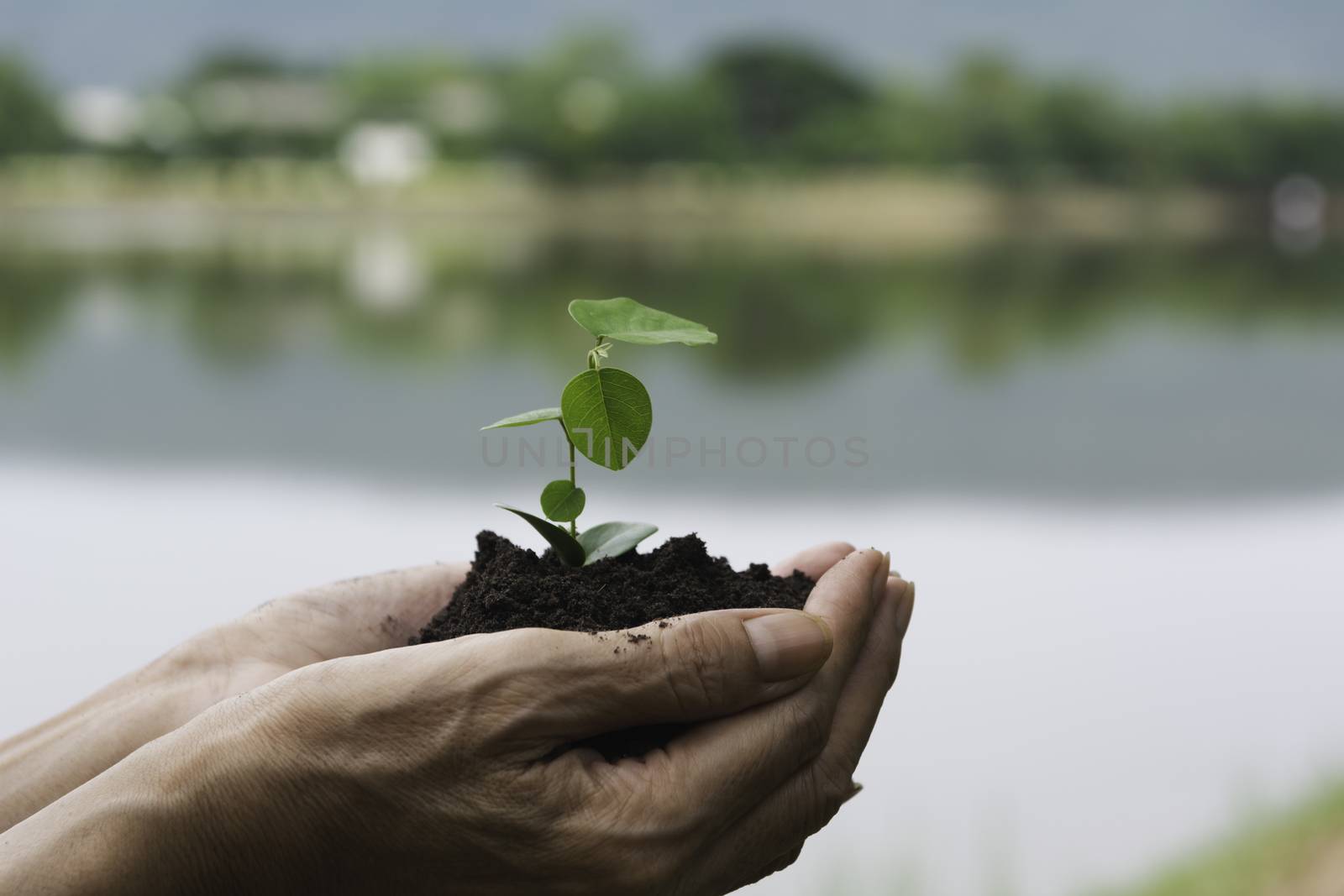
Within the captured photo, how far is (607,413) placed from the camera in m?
0.65

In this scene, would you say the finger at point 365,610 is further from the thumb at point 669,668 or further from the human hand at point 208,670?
the thumb at point 669,668

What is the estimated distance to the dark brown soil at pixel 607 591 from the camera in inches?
24.5

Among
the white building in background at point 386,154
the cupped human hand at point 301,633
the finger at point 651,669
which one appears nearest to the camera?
the finger at point 651,669

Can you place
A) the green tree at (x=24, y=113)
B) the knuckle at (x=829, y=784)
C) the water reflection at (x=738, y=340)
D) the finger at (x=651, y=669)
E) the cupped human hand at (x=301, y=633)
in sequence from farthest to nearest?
1. the green tree at (x=24, y=113)
2. the water reflection at (x=738, y=340)
3. the cupped human hand at (x=301, y=633)
4. the knuckle at (x=829, y=784)
5. the finger at (x=651, y=669)

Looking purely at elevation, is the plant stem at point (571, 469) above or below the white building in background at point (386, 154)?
below

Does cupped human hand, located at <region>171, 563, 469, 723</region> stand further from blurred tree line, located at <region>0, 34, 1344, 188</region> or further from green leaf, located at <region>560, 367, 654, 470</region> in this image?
blurred tree line, located at <region>0, 34, 1344, 188</region>

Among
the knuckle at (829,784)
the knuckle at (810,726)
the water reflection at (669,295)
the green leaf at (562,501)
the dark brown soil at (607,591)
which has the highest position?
the water reflection at (669,295)

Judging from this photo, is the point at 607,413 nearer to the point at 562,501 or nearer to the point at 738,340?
the point at 562,501

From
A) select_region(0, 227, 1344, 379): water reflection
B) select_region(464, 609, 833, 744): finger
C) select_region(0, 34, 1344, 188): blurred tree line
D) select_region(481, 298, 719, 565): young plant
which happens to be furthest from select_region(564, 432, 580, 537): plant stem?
select_region(0, 34, 1344, 188): blurred tree line

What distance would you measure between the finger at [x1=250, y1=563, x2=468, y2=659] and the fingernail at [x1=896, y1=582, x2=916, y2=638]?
1.03 feet

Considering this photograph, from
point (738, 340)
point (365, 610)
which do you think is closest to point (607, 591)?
point (365, 610)

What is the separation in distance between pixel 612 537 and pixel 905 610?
0.59 ft

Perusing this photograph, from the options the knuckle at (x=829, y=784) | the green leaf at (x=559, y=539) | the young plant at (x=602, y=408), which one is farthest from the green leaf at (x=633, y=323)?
the knuckle at (x=829, y=784)

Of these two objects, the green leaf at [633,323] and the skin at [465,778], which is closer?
the skin at [465,778]
